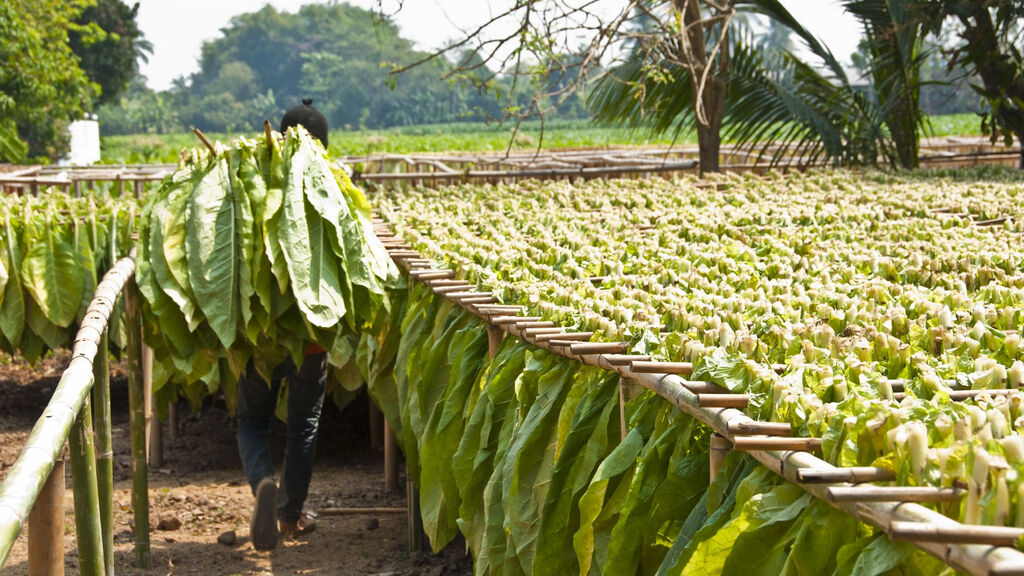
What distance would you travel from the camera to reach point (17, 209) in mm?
6805

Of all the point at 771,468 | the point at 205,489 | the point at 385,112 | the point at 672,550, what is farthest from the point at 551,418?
the point at 385,112

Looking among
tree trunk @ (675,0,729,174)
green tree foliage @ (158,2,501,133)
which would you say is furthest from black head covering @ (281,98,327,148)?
green tree foliage @ (158,2,501,133)

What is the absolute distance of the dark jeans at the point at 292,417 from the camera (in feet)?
15.8

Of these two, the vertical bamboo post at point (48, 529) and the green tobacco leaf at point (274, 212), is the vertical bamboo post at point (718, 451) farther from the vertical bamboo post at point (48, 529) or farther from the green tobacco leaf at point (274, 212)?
the green tobacco leaf at point (274, 212)

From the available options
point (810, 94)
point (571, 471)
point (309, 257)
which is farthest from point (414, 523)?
point (810, 94)

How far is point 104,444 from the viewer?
144 inches

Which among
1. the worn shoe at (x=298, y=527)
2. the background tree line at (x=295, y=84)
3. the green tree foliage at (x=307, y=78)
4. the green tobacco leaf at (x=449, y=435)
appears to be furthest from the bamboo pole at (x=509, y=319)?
the green tree foliage at (x=307, y=78)

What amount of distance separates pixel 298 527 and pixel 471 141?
34.0 metres

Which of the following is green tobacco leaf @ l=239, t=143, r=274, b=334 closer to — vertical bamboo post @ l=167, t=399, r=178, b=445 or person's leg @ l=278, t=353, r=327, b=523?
person's leg @ l=278, t=353, r=327, b=523

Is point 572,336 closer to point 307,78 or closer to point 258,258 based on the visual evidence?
point 258,258

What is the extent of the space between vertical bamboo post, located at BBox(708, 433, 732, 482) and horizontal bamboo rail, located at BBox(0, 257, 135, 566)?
1.16 m

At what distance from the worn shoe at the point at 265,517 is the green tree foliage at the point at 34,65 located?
16452 millimetres

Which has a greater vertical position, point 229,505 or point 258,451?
point 258,451

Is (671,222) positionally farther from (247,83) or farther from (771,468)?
(247,83)
